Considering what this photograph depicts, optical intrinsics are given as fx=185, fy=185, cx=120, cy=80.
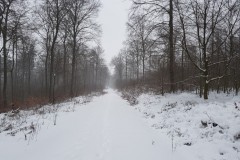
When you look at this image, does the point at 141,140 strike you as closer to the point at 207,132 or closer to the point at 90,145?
the point at 90,145

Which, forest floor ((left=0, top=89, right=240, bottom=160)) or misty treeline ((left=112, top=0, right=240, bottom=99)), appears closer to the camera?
forest floor ((left=0, top=89, right=240, bottom=160))

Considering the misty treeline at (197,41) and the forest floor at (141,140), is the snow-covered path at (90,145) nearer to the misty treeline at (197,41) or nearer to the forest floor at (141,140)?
the forest floor at (141,140)

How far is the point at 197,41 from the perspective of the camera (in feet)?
43.1

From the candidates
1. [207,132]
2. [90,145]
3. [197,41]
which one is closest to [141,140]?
[90,145]

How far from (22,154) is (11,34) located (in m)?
15.0

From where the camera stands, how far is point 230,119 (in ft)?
20.0

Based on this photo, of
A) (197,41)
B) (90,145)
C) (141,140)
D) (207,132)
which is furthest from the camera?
(197,41)

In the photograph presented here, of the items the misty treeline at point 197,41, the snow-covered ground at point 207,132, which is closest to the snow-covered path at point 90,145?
the snow-covered ground at point 207,132

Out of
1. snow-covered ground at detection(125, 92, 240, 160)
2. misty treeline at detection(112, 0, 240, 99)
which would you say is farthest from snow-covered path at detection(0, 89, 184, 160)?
misty treeline at detection(112, 0, 240, 99)

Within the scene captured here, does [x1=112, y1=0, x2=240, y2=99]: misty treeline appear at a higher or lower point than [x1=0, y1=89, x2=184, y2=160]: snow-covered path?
higher

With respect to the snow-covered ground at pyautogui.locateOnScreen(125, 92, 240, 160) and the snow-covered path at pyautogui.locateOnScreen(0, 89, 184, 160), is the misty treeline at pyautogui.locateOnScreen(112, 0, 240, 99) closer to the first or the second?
the snow-covered ground at pyautogui.locateOnScreen(125, 92, 240, 160)

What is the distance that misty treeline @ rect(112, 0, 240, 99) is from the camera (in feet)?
33.7

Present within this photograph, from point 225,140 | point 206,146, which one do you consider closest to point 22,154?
point 206,146

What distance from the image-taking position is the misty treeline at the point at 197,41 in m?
10.3
